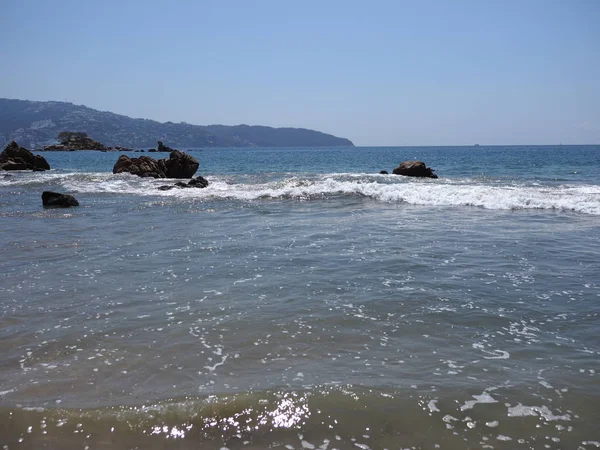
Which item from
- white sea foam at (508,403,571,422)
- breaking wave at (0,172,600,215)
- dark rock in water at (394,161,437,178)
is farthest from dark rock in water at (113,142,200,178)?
white sea foam at (508,403,571,422)

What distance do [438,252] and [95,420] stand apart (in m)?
8.05

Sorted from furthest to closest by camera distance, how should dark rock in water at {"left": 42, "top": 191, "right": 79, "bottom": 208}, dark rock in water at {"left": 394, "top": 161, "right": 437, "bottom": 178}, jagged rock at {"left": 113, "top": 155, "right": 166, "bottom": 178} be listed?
jagged rock at {"left": 113, "top": 155, "right": 166, "bottom": 178}
dark rock in water at {"left": 394, "top": 161, "right": 437, "bottom": 178}
dark rock in water at {"left": 42, "top": 191, "right": 79, "bottom": 208}

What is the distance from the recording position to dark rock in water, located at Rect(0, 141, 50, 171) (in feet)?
150

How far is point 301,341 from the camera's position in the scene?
5.57m

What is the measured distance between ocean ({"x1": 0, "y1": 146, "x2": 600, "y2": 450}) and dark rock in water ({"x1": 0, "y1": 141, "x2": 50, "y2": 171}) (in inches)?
1567

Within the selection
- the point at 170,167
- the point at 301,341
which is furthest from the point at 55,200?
the point at 301,341

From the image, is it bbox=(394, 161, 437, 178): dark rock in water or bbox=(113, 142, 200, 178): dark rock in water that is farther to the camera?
bbox=(113, 142, 200, 178): dark rock in water

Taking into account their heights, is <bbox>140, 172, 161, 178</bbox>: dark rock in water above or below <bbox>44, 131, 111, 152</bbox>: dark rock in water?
below

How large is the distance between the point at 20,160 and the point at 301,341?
5056cm

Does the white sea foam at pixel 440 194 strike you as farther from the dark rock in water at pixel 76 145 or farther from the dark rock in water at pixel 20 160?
the dark rock in water at pixel 76 145

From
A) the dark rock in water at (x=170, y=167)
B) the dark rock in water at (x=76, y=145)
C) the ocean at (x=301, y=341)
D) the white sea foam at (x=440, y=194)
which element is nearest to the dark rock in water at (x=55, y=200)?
the white sea foam at (x=440, y=194)

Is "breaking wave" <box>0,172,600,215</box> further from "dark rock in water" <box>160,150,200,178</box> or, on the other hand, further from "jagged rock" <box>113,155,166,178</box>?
"jagged rock" <box>113,155,166,178</box>

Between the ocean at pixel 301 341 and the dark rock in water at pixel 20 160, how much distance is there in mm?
39796

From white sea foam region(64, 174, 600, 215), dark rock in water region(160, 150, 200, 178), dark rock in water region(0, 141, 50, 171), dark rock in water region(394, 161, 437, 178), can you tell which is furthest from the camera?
dark rock in water region(0, 141, 50, 171)
